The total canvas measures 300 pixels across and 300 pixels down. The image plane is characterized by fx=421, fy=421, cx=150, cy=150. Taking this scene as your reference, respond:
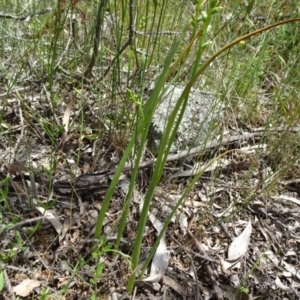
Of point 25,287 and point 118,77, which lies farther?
point 118,77

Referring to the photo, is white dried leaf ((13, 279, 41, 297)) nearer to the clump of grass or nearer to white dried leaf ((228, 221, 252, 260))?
the clump of grass

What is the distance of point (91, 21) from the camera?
2.23 meters

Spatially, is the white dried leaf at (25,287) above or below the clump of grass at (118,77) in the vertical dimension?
below

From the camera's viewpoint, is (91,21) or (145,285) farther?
(91,21)

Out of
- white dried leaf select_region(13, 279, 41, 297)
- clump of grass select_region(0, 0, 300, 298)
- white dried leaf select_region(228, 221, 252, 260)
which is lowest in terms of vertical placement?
white dried leaf select_region(13, 279, 41, 297)

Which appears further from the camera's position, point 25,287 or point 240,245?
point 240,245

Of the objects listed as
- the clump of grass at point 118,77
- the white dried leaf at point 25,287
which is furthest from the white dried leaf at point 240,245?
the white dried leaf at point 25,287

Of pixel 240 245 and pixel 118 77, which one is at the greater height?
pixel 118 77

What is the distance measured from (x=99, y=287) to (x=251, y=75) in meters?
1.32

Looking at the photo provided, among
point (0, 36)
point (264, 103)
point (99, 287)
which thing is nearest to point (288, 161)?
point (264, 103)

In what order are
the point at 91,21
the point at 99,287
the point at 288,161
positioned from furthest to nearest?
the point at 91,21, the point at 288,161, the point at 99,287

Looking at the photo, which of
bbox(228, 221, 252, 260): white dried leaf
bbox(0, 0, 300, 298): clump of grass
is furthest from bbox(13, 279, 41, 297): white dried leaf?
bbox(228, 221, 252, 260): white dried leaf

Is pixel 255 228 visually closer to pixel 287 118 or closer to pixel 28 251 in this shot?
pixel 287 118

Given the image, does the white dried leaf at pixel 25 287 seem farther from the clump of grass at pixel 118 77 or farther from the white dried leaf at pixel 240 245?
the white dried leaf at pixel 240 245
